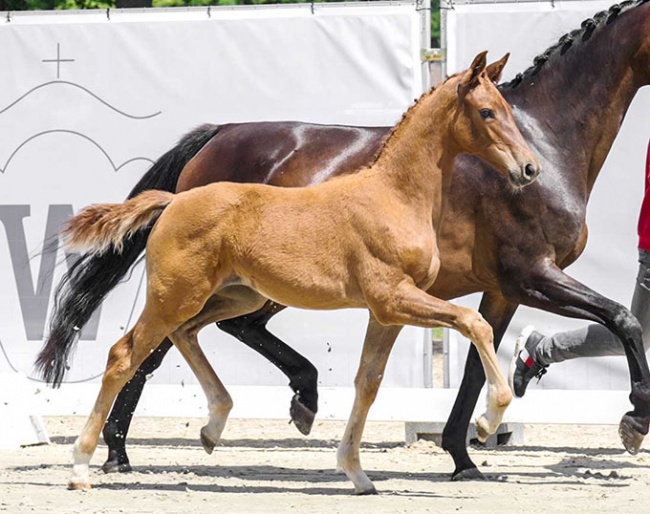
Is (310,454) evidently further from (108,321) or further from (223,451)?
(108,321)

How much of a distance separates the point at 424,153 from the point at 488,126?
29 centimetres

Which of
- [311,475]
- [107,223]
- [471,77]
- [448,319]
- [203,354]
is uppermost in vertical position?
[471,77]

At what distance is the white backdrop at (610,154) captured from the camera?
7.57 meters

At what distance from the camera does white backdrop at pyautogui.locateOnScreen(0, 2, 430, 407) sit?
771 cm

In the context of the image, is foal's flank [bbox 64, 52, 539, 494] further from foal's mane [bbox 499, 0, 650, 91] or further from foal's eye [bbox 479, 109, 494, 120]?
foal's mane [bbox 499, 0, 650, 91]

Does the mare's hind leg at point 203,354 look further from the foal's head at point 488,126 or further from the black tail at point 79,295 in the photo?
the foal's head at point 488,126

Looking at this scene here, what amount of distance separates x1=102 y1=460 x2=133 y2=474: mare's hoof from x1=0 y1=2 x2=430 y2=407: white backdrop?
141cm

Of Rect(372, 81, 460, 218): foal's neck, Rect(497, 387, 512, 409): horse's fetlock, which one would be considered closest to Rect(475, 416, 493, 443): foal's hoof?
Rect(497, 387, 512, 409): horse's fetlock

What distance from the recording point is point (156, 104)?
7.90 m

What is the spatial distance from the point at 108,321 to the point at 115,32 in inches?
68.7

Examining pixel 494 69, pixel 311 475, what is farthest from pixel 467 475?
pixel 494 69

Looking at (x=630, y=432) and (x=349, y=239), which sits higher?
(x=349, y=239)

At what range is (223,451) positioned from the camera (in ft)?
24.7

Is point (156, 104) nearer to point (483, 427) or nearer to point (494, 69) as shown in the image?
point (494, 69)
